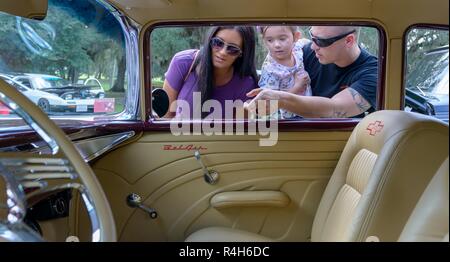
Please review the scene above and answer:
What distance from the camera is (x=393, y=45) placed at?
2123mm

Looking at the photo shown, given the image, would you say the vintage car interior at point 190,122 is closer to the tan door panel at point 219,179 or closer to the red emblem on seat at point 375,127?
the tan door panel at point 219,179

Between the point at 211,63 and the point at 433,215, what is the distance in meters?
1.47

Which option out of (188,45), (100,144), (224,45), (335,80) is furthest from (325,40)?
(100,144)

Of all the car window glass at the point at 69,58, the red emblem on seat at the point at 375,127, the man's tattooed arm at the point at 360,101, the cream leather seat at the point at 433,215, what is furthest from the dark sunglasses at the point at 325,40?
the cream leather seat at the point at 433,215

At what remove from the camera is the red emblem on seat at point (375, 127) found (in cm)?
163

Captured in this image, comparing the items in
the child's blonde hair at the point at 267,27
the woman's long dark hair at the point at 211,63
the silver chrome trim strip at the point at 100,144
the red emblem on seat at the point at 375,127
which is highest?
the child's blonde hair at the point at 267,27

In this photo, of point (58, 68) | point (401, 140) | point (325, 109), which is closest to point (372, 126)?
point (401, 140)

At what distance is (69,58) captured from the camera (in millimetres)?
2115

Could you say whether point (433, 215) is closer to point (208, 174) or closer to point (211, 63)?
point (208, 174)

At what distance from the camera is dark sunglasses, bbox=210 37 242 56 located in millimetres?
2172

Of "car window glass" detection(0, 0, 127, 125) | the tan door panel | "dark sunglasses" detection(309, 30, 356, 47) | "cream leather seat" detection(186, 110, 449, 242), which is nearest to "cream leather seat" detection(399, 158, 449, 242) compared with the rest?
"cream leather seat" detection(186, 110, 449, 242)

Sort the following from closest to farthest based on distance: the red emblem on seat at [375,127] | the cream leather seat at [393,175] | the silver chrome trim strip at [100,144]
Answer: the cream leather seat at [393,175]
the red emblem on seat at [375,127]
the silver chrome trim strip at [100,144]

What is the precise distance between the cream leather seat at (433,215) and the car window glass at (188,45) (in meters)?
1.22
